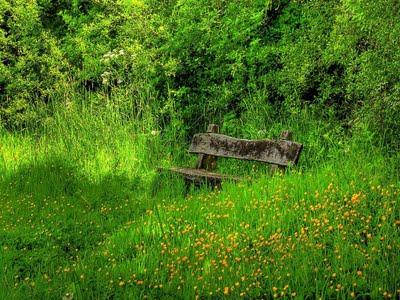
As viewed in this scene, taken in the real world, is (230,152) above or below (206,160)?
above

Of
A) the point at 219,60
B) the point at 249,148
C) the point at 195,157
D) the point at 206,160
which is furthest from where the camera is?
the point at 219,60

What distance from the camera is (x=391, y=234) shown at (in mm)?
4816

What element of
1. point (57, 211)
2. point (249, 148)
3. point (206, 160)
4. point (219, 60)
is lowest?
point (57, 211)

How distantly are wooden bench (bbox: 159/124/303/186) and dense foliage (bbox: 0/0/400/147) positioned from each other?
96cm

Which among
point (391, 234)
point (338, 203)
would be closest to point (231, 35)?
point (338, 203)

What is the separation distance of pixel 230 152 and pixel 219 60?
99.6 inches

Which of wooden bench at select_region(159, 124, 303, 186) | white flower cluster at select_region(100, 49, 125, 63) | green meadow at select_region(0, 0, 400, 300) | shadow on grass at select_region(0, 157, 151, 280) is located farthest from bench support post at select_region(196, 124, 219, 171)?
white flower cluster at select_region(100, 49, 125, 63)

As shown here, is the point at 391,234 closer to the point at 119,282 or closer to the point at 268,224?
the point at 268,224

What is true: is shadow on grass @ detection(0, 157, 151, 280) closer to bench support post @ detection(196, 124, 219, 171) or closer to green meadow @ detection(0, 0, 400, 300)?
green meadow @ detection(0, 0, 400, 300)

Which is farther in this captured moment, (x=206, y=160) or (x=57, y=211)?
(x=206, y=160)

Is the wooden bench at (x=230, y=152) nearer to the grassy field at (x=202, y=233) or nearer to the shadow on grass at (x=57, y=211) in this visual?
the grassy field at (x=202, y=233)

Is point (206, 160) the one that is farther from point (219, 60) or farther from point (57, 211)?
point (219, 60)

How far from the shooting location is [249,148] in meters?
7.36

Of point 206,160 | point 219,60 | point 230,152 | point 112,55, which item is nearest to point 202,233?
point 230,152
